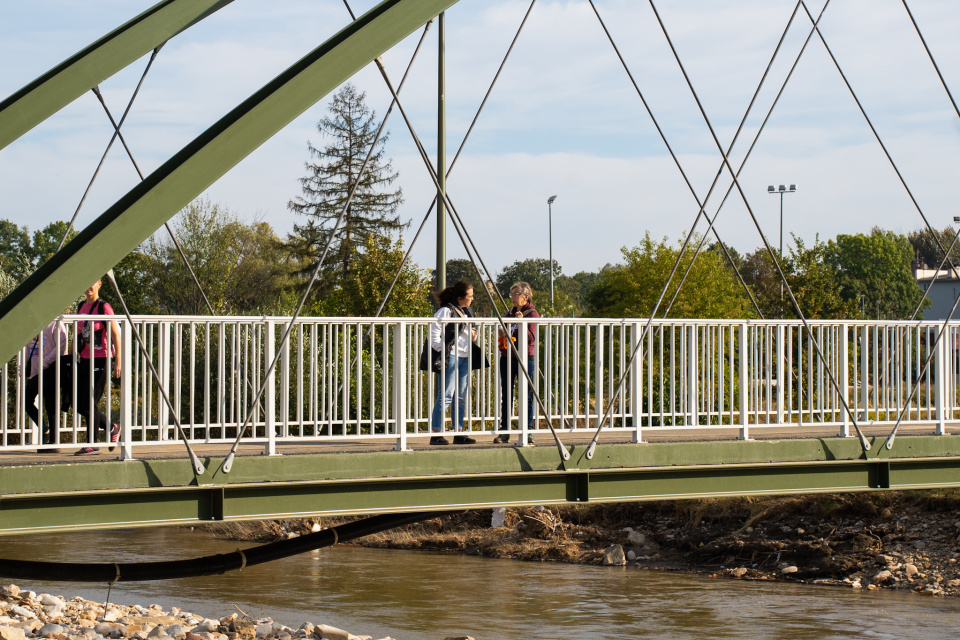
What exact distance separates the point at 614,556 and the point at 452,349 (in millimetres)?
12886

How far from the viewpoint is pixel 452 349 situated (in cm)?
954

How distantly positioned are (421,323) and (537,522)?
49.2 feet

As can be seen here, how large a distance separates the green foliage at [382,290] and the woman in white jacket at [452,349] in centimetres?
1644

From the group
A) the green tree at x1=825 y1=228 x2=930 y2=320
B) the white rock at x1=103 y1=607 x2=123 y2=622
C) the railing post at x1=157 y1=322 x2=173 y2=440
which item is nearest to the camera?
the railing post at x1=157 y1=322 x2=173 y2=440

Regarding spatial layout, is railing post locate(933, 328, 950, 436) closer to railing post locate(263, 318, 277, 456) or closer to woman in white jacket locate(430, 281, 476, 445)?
woman in white jacket locate(430, 281, 476, 445)

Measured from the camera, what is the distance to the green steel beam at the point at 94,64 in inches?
335

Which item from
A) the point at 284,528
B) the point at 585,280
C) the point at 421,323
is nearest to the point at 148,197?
the point at 421,323

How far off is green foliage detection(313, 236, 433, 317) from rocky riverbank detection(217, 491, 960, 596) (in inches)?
222

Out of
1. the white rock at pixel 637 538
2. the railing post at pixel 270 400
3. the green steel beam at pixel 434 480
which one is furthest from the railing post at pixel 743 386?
the white rock at pixel 637 538

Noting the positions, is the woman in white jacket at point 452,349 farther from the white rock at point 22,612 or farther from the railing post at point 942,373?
the white rock at point 22,612

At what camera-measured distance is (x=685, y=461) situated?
9.31 metres

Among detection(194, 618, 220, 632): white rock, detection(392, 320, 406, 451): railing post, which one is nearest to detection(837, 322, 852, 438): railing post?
detection(392, 320, 406, 451): railing post

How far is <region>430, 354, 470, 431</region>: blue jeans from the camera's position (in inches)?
364

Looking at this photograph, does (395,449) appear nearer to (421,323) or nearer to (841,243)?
(421,323)
